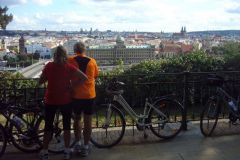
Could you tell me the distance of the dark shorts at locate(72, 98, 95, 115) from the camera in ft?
19.2

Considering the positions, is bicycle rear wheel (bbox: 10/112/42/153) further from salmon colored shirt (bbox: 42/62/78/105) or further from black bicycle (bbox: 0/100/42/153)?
salmon colored shirt (bbox: 42/62/78/105)

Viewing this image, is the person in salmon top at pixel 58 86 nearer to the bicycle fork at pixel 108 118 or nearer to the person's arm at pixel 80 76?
the person's arm at pixel 80 76

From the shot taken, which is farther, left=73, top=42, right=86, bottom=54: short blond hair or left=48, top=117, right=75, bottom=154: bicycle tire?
left=48, top=117, right=75, bottom=154: bicycle tire

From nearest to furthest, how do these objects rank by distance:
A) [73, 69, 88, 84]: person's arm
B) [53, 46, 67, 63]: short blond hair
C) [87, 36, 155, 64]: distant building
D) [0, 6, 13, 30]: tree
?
[53, 46, 67, 63]: short blond hair < [73, 69, 88, 84]: person's arm < [0, 6, 13, 30]: tree < [87, 36, 155, 64]: distant building

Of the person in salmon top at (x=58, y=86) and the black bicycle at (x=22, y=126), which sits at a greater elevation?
the person in salmon top at (x=58, y=86)

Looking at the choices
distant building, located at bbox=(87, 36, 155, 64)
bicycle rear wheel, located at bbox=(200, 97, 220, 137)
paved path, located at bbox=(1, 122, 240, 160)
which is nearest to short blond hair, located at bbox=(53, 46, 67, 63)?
paved path, located at bbox=(1, 122, 240, 160)

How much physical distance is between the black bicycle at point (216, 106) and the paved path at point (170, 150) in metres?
0.21

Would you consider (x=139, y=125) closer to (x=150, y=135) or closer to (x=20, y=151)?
(x=150, y=135)

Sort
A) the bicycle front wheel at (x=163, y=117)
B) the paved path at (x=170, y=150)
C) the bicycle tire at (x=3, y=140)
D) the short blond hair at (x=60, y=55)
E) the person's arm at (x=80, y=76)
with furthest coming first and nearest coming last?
the bicycle front wheel at (x=163, y=117), the paved path at (x=170, y=150), the bicycle tire at (x=3, y=140), the person's arm at (x=80, y=76), the short blond hair at (x=60, y=55)

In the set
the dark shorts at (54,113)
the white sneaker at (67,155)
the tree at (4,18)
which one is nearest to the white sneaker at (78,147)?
the white sneaker at (67,155)

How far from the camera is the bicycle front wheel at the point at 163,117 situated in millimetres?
6785

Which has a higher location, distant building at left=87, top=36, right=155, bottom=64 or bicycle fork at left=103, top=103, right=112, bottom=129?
bicycle fork at left=103, top=103, right=112, bottom=129

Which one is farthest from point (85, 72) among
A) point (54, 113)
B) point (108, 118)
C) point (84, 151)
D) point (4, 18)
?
point (4, 18)

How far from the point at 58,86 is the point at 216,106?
9.18 ft
